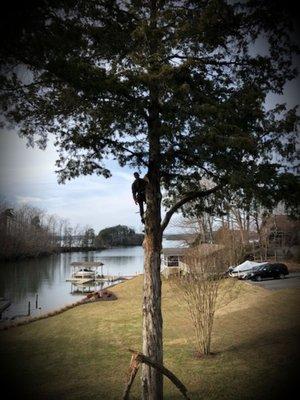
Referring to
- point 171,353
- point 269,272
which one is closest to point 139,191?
point 171,353

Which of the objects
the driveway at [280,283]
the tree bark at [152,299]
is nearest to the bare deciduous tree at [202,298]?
the tree bark at [152,299]

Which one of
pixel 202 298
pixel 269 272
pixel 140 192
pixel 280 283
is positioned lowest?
pixel 280 283

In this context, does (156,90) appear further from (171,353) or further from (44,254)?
(44,254)

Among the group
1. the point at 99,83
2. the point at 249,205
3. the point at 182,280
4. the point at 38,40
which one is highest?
the point at 38,40

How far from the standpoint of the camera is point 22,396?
12.8 meters

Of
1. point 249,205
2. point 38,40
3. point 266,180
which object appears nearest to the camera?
point 38,40

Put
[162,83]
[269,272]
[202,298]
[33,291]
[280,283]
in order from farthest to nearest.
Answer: [33,291] < [269,272] < [280,283] < [202,298] < [162,83]

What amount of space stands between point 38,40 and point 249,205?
20.3 ft

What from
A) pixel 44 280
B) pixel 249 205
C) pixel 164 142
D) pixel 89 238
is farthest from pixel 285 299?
pixel 89 238

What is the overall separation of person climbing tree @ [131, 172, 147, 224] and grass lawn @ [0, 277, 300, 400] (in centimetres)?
637

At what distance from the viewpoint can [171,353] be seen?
1619 cm

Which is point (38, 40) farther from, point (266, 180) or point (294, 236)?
point (294, 236)

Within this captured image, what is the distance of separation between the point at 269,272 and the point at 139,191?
27760 mm

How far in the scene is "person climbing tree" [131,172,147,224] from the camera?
9906mm
